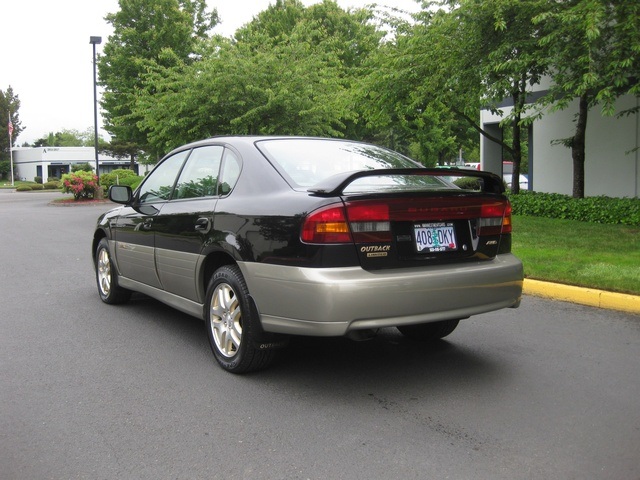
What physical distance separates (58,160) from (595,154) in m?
81.8

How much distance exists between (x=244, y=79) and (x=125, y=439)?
15509mm

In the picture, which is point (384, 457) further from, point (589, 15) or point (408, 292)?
point (589, 15)

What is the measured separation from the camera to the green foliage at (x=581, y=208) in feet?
39.3

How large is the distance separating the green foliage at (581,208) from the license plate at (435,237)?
910cm

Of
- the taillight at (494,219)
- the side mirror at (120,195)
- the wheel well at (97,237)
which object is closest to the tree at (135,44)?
the wheel well at (97,237)

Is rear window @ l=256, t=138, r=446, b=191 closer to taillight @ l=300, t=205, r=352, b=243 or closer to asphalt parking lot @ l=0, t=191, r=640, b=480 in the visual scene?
taillight @ l=300, t=205, r=352, b=243

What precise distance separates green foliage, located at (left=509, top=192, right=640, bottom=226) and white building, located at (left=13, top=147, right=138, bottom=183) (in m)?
78.2

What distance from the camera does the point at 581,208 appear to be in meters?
12.8

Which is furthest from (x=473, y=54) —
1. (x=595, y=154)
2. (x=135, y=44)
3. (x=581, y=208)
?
(x=135, y=44)

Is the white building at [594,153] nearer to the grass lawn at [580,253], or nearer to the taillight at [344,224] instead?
the grass lawn at [580,253]

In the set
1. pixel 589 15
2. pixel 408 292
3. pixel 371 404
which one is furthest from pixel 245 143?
pixel 589 15

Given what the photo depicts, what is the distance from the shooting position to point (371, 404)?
3.74m

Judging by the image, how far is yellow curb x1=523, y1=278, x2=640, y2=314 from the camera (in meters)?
6.18

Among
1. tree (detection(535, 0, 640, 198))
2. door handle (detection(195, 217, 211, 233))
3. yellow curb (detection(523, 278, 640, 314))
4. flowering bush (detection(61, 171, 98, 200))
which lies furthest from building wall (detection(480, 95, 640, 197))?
flowering bush (detection(61, 171, 98, 200))
